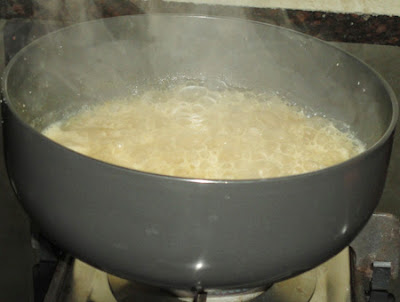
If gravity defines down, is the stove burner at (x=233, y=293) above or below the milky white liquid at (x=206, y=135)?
below

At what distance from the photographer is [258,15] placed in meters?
1.50

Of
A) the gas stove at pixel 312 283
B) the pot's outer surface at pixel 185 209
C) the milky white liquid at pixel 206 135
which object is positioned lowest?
the gas stove at pixel 312 283

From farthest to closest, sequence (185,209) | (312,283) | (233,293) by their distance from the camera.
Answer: (312,283) < (233,293) < (185,209)

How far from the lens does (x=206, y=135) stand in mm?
1210

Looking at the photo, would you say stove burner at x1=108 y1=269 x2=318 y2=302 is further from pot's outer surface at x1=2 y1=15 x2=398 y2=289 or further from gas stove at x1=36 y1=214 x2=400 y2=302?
pot's outer surface at x1=2 y1=15 x2=398 y2=289

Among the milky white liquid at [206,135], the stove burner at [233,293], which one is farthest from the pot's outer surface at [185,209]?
the stove burner at [233,293]

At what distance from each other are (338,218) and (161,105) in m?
0.58

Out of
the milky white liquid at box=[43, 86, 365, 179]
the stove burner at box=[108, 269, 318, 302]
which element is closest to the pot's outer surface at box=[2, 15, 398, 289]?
the milky white liquid at box=[43, 86, 365, 179]

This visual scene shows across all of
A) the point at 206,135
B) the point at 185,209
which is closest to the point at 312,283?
the point at 206,135

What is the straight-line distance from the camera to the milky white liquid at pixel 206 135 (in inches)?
42.4

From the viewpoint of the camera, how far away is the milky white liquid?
3.54 ft

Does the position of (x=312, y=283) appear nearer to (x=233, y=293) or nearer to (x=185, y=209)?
(x=233, y=293)

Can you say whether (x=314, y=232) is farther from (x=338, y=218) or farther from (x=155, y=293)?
(x=155, y=293)

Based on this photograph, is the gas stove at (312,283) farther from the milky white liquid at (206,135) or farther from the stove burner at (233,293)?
the milky white liquid at (206,135)
